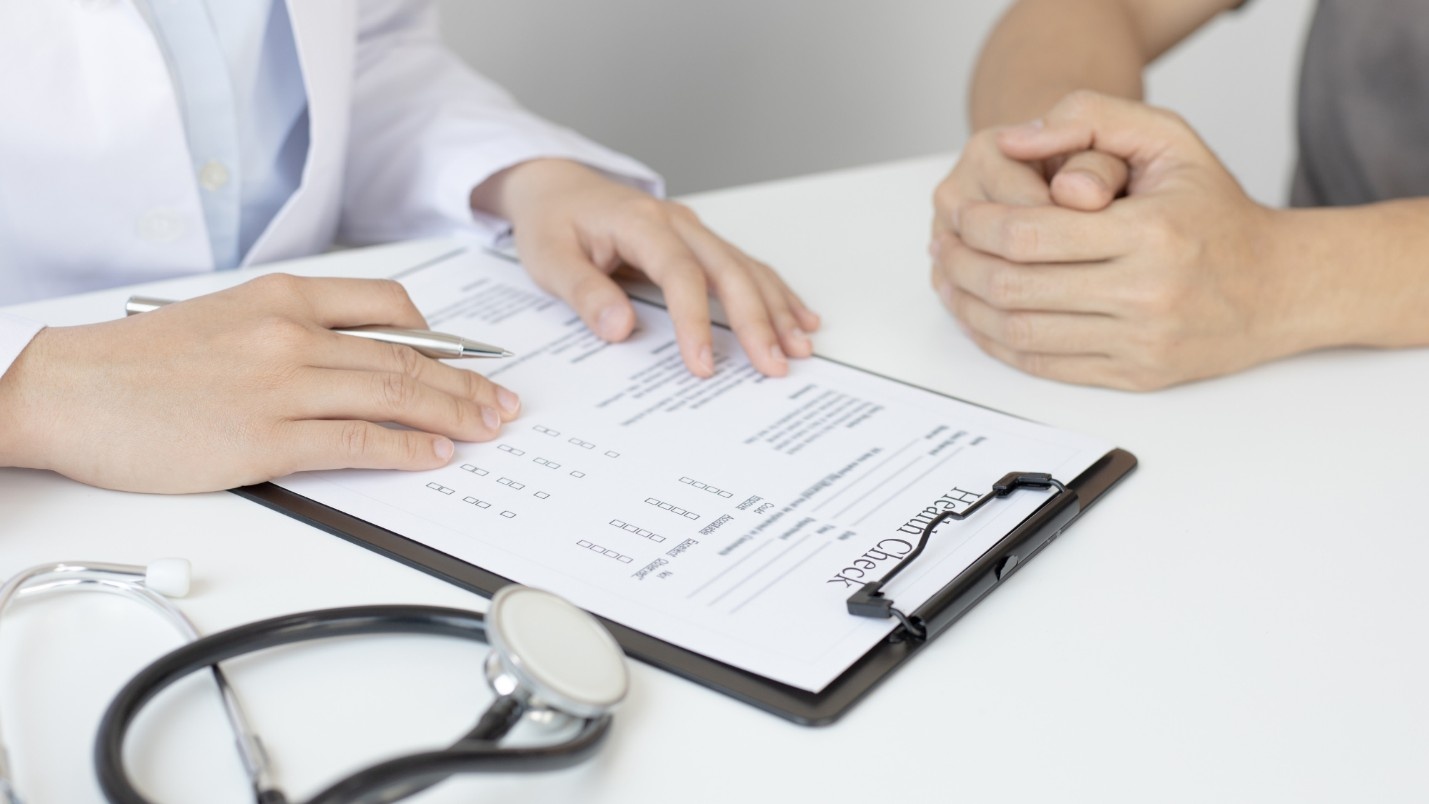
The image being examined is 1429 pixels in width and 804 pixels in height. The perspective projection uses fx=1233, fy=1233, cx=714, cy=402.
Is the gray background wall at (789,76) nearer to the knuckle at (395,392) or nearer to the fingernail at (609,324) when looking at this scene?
the fingernail at (609,324)

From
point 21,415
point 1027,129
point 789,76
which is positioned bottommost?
point 789,76

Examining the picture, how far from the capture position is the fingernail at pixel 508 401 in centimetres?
65

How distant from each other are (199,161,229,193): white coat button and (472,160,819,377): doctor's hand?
0.21 meters

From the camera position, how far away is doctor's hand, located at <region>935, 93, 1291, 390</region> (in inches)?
28.5

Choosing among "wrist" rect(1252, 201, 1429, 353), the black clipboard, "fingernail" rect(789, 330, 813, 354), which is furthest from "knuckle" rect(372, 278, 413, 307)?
"wrist" rect(1252, 201, 1429, 353)

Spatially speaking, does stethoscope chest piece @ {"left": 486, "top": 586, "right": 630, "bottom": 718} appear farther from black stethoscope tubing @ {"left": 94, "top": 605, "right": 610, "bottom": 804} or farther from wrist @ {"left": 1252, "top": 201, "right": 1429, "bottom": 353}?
wrist @ {"left": 1252, "top": 201, "right": 1429, "bottom": 353}

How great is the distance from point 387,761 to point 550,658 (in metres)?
0.07

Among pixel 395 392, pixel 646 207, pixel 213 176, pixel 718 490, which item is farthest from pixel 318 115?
pixel 718 490

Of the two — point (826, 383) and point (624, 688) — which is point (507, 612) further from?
point (826, 383)

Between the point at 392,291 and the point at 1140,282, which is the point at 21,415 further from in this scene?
the point at 1140,282

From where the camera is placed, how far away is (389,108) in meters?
1.04

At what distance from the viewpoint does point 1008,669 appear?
0.49 metres

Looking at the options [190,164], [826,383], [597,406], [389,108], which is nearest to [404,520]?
[597,406]

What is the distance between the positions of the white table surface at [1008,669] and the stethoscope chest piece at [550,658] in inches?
1.3
